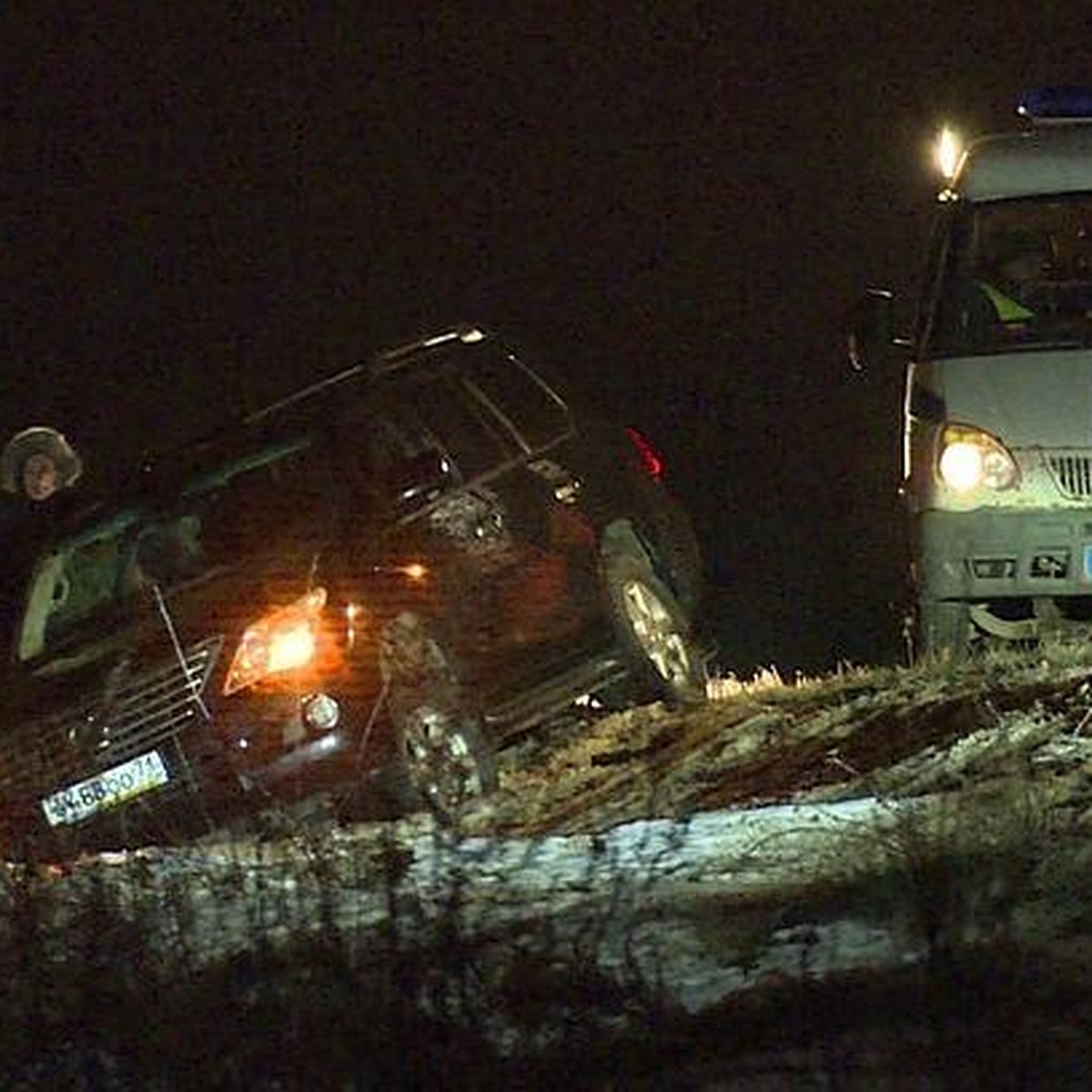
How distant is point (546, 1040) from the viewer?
5.24 m

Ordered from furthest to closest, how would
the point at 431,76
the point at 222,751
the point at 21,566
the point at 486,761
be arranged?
the point at 431,76, the point at 21,566, the point at 486,761, the point at 222,751

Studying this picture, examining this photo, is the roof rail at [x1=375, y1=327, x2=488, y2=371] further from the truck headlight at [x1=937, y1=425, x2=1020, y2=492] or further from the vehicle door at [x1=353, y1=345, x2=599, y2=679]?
the truck headlight at [x1=937, y1=425, x2=1020, y2=492]

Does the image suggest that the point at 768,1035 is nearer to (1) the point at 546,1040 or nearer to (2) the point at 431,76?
(1) the point at 546,1040

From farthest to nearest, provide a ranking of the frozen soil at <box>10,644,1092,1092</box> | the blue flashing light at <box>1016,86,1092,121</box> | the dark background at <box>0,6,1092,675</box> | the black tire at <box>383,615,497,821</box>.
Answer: the dark background at <box>0,6,1092,675</box> → the blue flashing light at <box>1016,86,1092,121</box> → the black tire at <box>383,615,497,821</box> → the frozen soil at <box>10,644,1092,1092</box>

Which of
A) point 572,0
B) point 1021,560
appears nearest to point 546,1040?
point 1021,560

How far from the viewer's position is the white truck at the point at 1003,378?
10.1 m

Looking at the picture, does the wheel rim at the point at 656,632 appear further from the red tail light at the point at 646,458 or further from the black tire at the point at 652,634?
the red tail light at the point at 646,458

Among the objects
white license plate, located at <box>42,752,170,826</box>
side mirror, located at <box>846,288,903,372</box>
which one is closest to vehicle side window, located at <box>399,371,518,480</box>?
side mirror, located at <box>846,288,903,372</box>

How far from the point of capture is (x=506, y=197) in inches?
1459

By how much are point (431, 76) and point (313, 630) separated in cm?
3278

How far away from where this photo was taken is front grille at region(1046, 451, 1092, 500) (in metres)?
10.0

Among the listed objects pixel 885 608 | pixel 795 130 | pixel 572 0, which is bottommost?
pixel 885 608

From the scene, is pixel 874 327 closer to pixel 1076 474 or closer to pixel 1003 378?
pixel 1003 378

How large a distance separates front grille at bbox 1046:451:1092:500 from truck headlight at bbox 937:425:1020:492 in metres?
0.16
